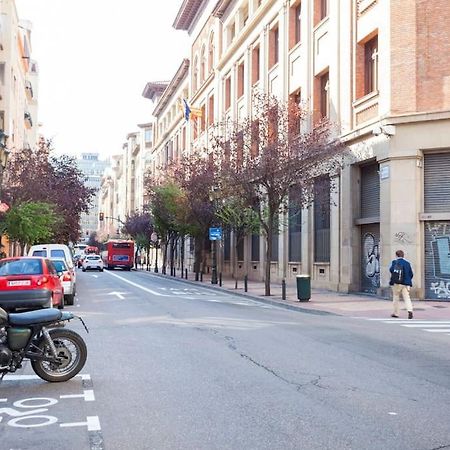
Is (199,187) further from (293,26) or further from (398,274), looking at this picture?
(398,274)

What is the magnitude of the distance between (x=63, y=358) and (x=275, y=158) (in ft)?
53.7

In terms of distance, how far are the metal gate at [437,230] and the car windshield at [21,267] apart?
13397mm

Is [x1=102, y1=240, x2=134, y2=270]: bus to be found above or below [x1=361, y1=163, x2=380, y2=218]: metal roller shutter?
below

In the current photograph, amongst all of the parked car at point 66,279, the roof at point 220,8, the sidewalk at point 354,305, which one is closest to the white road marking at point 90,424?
the sidewalk at point 354,305

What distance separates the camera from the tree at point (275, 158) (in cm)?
2406

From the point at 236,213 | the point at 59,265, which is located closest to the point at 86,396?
the point at 59,265

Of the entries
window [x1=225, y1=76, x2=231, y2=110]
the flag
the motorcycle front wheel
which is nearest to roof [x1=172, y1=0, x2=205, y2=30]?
the flag

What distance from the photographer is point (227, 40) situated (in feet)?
157

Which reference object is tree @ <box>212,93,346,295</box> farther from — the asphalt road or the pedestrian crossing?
the asphalt road

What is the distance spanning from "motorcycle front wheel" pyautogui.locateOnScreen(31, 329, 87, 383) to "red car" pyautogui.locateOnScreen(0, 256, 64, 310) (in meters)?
6.86

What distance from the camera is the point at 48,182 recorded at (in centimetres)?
3731

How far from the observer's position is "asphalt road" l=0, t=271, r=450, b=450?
5.88 metres

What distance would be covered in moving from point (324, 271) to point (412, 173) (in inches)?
311

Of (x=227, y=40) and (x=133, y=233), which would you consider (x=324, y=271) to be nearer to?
(x=227, y=40)
